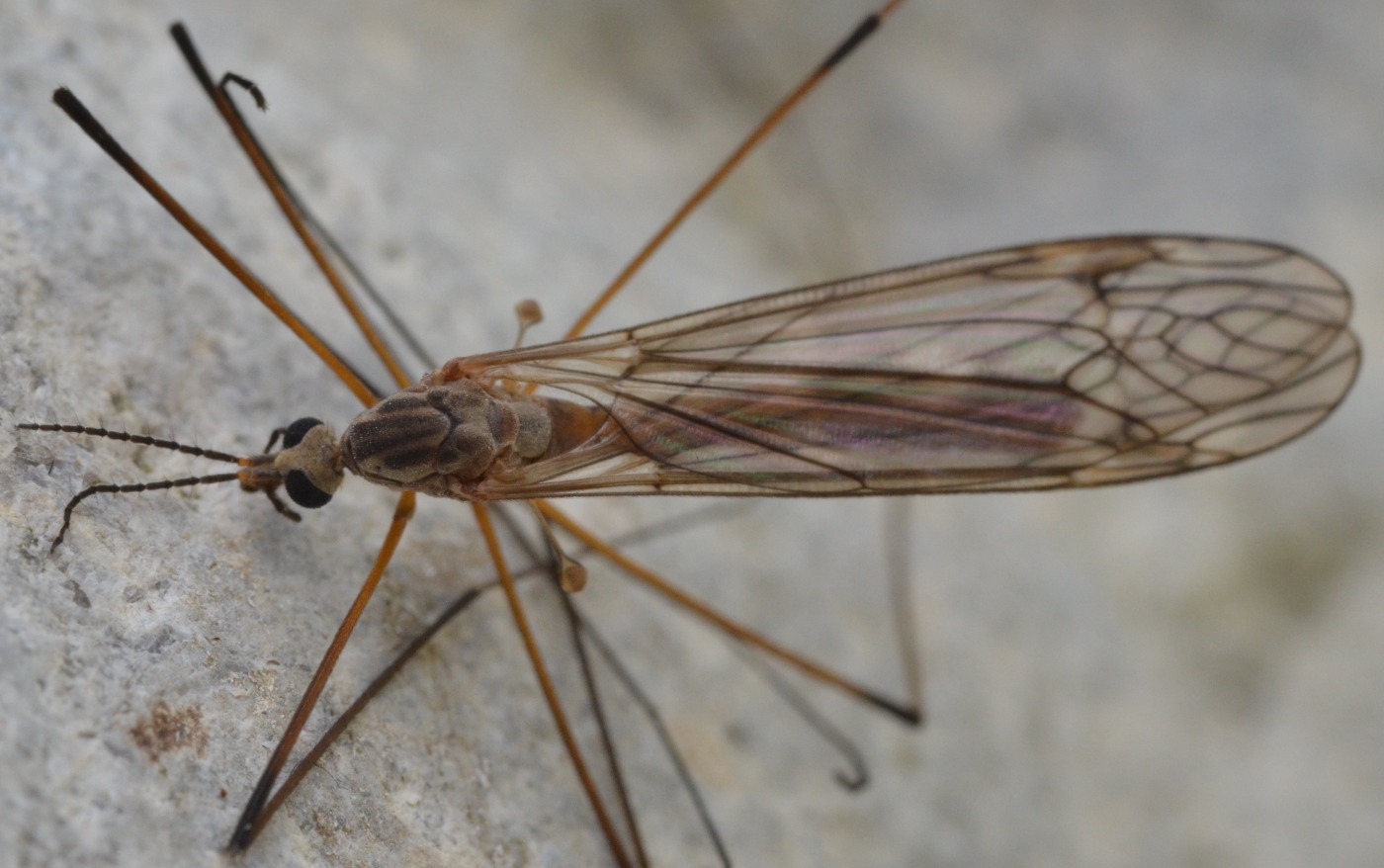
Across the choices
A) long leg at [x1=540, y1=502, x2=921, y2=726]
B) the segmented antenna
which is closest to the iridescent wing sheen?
long leg at [x1=540, y1=502, x2=921, y2=726]

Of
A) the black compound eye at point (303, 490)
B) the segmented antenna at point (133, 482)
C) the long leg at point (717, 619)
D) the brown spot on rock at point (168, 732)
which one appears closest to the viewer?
the brown spot on rock at point (168, 732)

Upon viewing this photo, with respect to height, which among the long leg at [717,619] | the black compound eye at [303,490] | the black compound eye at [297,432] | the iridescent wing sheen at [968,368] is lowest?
the black compound eye at [303,490]

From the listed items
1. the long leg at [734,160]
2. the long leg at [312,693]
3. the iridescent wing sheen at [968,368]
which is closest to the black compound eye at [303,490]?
the long leg at [312,693]

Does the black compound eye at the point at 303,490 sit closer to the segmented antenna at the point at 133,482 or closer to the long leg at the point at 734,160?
the segmented antenna at the point at 133,482

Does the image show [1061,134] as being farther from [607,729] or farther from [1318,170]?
[607,729]

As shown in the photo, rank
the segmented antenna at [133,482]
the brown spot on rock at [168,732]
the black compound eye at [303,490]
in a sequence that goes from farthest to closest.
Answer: the black compound eye at [303,490] < the segmented antenna at [133,482] < the brown spot on rock at [168,732]

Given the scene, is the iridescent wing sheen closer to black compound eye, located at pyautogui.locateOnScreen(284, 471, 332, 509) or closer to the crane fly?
the crane fly

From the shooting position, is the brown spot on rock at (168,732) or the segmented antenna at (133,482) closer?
the brown spot on rock at (168,732)
